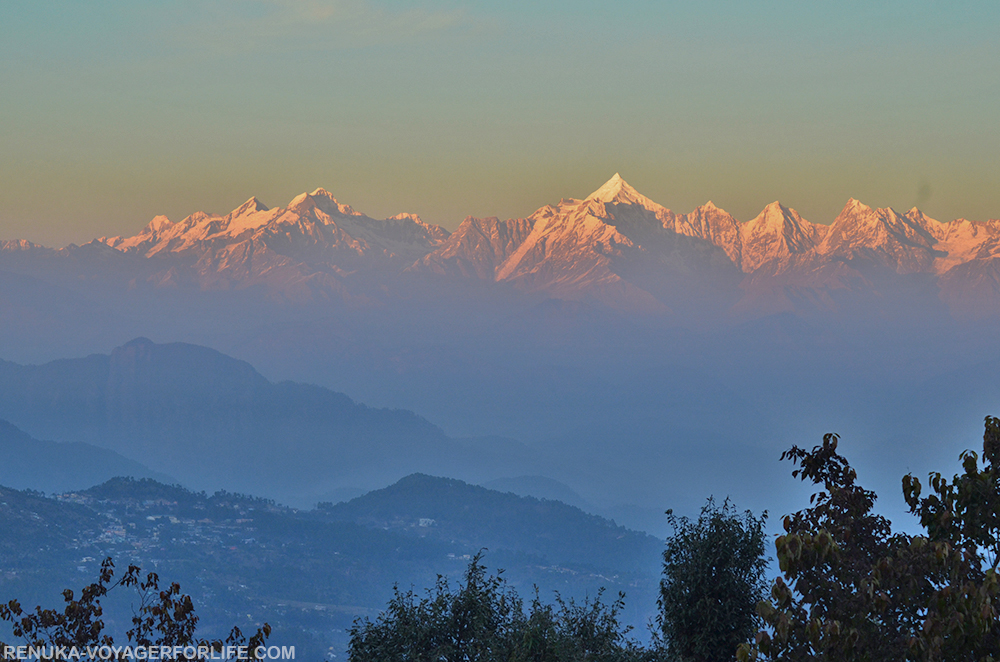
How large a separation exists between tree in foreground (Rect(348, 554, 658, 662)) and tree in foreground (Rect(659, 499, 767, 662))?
9.16 feet

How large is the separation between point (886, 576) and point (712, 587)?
1049 inches

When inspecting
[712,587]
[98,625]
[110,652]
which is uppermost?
[712,587]

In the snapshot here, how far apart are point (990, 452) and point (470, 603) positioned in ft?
108

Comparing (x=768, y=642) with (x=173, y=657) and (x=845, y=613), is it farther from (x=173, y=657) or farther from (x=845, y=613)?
(x=173, y=657)

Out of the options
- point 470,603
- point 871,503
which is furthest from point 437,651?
point 871,503

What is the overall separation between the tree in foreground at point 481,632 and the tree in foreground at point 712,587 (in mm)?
2793

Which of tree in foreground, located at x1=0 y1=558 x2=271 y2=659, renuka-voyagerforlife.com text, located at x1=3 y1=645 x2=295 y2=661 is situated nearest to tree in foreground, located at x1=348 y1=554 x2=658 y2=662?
renuka-voyagerforlife.com text, located at x1=3 y1=645 x2=295 y2=661

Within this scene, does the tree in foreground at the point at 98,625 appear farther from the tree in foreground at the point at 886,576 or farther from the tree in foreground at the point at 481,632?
the tree in foreground at the point at 481,632

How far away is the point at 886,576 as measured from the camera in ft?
84.1

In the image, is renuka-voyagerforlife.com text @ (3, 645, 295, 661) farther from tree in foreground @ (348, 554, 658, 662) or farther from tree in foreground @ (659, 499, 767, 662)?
tree in foreground @ (659, 499, 767, 662)

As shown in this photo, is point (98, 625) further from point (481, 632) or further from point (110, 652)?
point (481, 632)

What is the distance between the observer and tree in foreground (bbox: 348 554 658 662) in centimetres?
4844

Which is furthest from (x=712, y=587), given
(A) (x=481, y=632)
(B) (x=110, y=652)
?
(B) (x=110, y=652)

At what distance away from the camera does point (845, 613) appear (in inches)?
1034
